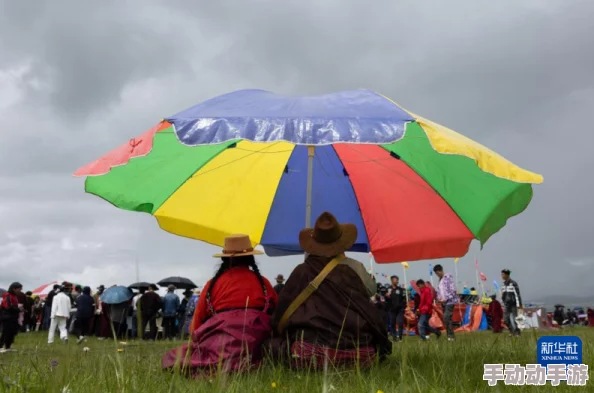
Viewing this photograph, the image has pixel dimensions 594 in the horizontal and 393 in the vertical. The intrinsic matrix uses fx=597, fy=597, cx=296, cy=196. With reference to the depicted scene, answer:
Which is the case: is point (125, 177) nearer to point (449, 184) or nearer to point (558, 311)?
point (449, 184)

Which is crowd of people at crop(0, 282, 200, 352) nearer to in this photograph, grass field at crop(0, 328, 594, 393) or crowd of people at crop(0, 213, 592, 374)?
A: crowd of people at crop(0, 213, 592, 374)

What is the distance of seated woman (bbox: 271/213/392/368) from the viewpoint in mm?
4688

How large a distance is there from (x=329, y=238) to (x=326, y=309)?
584mm

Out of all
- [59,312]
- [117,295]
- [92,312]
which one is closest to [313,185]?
[59,312]

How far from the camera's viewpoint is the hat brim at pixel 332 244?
4.93 metres

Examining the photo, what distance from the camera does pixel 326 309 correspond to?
4762mm

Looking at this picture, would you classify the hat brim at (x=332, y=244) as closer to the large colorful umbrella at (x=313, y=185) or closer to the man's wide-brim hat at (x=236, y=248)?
the man's wide-brim hat at (x=236, y=248)

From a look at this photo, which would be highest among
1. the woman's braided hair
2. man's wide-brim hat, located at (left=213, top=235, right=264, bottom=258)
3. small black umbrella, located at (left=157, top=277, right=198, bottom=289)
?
small black umbrella, located at (left=157, top=277, right=198, bottom=289)

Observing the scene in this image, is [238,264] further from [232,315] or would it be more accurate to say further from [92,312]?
[92,312]

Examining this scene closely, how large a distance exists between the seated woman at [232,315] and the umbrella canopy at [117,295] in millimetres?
14511

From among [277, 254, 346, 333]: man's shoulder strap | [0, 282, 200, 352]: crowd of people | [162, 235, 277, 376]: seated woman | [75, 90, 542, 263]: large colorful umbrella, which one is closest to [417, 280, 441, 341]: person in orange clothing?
[0, 282, 200, 352]: crowd of people

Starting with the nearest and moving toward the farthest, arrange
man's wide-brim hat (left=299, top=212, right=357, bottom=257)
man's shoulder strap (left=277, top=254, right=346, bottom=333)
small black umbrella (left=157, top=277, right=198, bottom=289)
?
man's shoulder strap (left=277, top=254, right=346, bottom=333)
man's wide-brim hat (left=299, top=212, right=357, bottom=257)
small black umbrella (left=157, top=277, right=198, bottom=289)

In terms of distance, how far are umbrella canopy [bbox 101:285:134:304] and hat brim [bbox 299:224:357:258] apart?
48.9 feet

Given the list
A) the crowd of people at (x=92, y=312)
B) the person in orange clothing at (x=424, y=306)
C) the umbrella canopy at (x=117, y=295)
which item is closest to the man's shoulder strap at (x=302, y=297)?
the crowd of people at (x=92, y=312)
